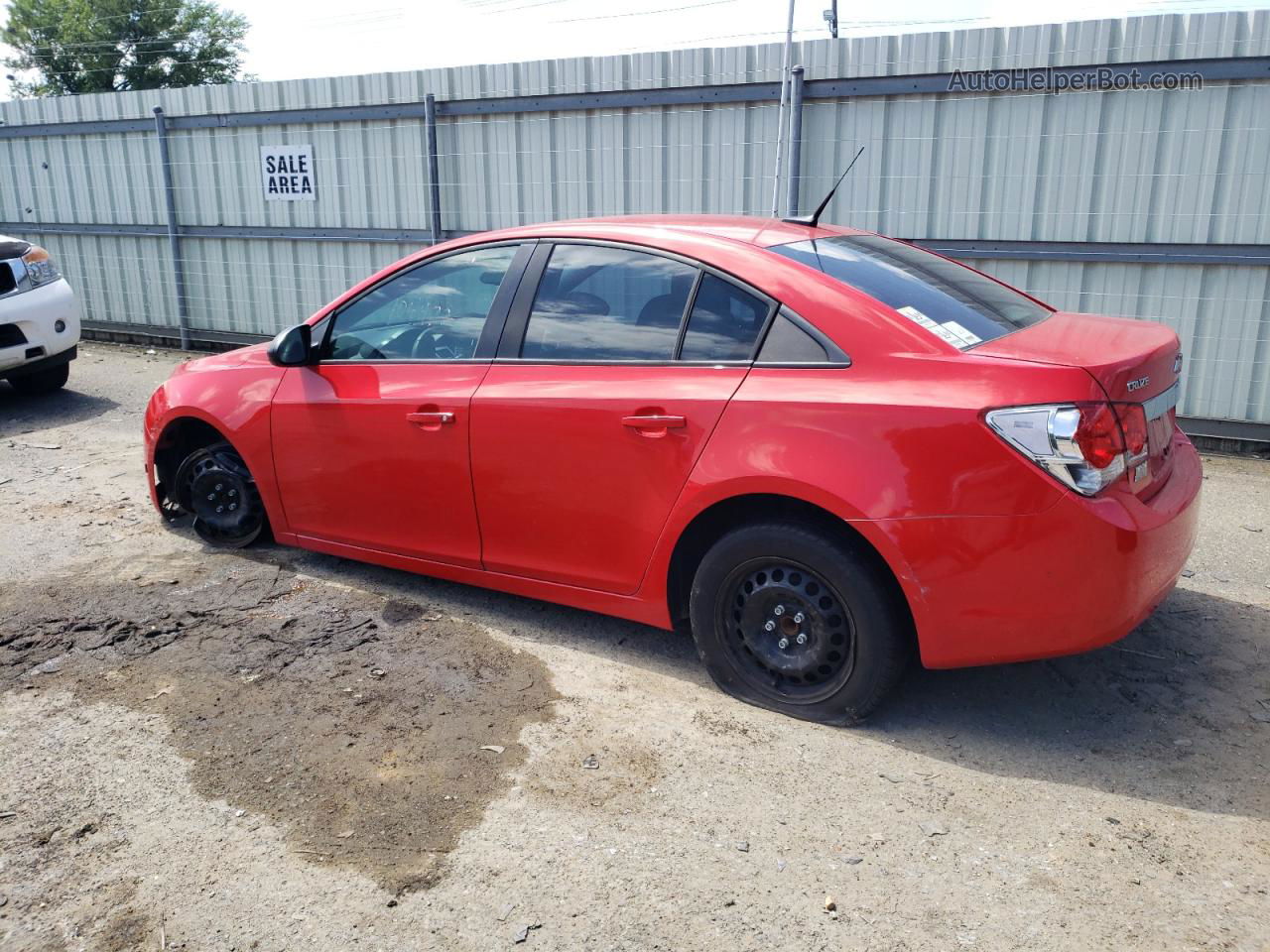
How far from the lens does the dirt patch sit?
3023 millimetres

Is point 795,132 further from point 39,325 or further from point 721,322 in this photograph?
point 39,325

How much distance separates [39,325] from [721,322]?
6.89 meters

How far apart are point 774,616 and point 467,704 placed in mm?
1132

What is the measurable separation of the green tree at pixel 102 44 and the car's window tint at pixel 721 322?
58.2 m

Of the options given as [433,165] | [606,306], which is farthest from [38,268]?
[606,306]

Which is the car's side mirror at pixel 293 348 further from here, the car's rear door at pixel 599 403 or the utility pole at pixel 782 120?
the utility pole at pixel 782 120

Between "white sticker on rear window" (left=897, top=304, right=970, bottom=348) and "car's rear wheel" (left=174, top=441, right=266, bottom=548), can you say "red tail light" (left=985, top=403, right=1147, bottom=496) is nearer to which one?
"white sticker on rear window" (left=897, top=304, right=970, bottom=348)

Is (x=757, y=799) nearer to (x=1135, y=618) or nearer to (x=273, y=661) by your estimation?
(x=1135, y=618)

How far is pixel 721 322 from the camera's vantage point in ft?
11.9

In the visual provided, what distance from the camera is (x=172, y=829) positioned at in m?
2.97

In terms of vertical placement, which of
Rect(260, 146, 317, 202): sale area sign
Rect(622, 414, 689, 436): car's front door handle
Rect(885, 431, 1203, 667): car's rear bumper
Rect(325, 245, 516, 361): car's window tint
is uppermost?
Rect(260, 146, 317, 202): sale area sign

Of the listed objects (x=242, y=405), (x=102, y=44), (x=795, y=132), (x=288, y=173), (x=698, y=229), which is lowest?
(x=242, y=405)

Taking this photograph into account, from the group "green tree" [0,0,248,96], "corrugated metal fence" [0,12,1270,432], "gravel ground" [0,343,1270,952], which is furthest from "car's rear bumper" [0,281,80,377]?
"green tree" [0,0,248,96]

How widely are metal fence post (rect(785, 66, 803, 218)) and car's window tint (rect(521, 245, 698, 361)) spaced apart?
434cm
